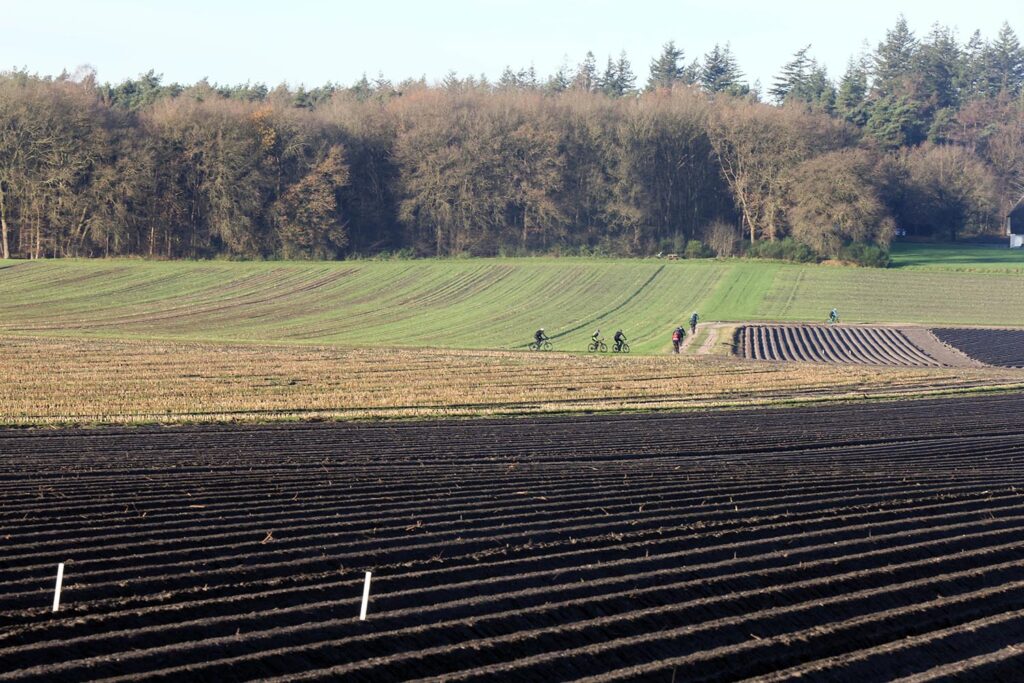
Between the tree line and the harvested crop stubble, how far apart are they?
1165 inches

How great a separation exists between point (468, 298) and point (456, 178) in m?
16.8

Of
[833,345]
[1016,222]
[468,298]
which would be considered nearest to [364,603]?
[833,345]

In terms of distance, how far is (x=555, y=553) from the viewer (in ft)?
43.6

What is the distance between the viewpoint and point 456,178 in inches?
3164

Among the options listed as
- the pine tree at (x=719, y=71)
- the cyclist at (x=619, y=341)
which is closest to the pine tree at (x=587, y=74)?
the pine tree at (x=719, y=71)

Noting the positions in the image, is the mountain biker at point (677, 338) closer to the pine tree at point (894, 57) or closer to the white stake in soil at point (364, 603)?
the white stake in soil at point (364, 603)

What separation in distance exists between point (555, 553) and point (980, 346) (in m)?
42.9

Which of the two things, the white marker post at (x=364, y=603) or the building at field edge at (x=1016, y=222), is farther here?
the building at field edge at (x=1016, y=222)

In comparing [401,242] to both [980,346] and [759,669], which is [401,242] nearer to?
[980,346]

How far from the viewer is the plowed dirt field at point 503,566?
967cm

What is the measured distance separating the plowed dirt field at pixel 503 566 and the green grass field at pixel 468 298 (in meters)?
30.6

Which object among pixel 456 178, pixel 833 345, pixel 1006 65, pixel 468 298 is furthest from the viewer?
pixel 1006 65

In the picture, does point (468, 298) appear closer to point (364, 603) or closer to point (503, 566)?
point (503, 566)

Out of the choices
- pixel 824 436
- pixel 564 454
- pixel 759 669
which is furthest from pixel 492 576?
pixel 824 436
